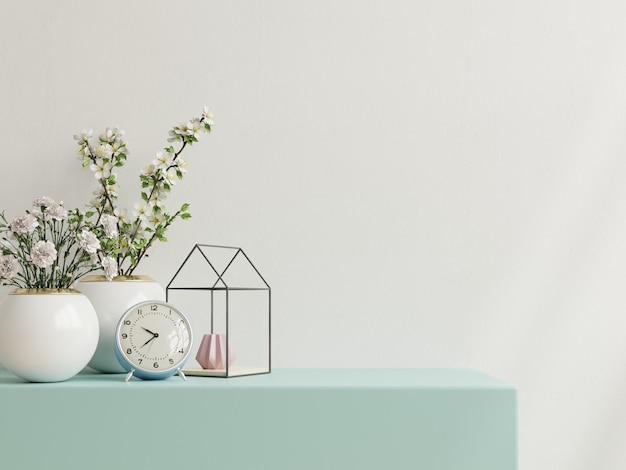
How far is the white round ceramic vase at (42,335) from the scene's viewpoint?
171 centimetres

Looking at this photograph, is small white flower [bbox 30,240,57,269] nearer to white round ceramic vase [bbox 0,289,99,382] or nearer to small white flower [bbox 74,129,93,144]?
white round ceramic vase [bbox 0,289,99,382]

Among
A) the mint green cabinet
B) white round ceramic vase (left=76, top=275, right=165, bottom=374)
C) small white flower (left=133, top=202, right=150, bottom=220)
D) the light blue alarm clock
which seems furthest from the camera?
small white flower (left=133, top=202, right=150, bottom=220)

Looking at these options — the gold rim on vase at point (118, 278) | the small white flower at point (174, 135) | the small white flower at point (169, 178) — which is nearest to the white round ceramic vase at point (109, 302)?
the gold rim on vase at point (118, 278)

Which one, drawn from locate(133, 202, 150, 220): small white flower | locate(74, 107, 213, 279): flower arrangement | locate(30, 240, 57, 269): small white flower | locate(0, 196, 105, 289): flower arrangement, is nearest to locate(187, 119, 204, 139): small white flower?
locate(74, 107, 213, 279): flower arrangement

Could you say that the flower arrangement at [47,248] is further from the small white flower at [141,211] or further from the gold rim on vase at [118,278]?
the small white flower at [141,211]

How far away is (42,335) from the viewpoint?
1715 mm

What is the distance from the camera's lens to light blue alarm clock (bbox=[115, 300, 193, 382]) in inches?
70.6

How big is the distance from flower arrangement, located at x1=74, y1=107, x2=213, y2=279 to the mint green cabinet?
388 mm

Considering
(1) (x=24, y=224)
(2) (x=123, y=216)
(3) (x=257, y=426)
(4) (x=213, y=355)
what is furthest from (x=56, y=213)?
(3) (x=257, y=426)

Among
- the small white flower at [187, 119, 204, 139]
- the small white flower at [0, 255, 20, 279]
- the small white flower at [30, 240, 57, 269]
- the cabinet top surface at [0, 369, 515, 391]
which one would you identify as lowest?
the cabinet top surface at [0, 369, 515, 391]

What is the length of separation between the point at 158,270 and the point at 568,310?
3.35 feet

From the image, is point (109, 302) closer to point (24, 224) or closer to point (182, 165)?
point (24, 224)

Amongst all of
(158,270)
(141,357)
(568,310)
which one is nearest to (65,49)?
(158,270)

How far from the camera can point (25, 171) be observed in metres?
2.10
